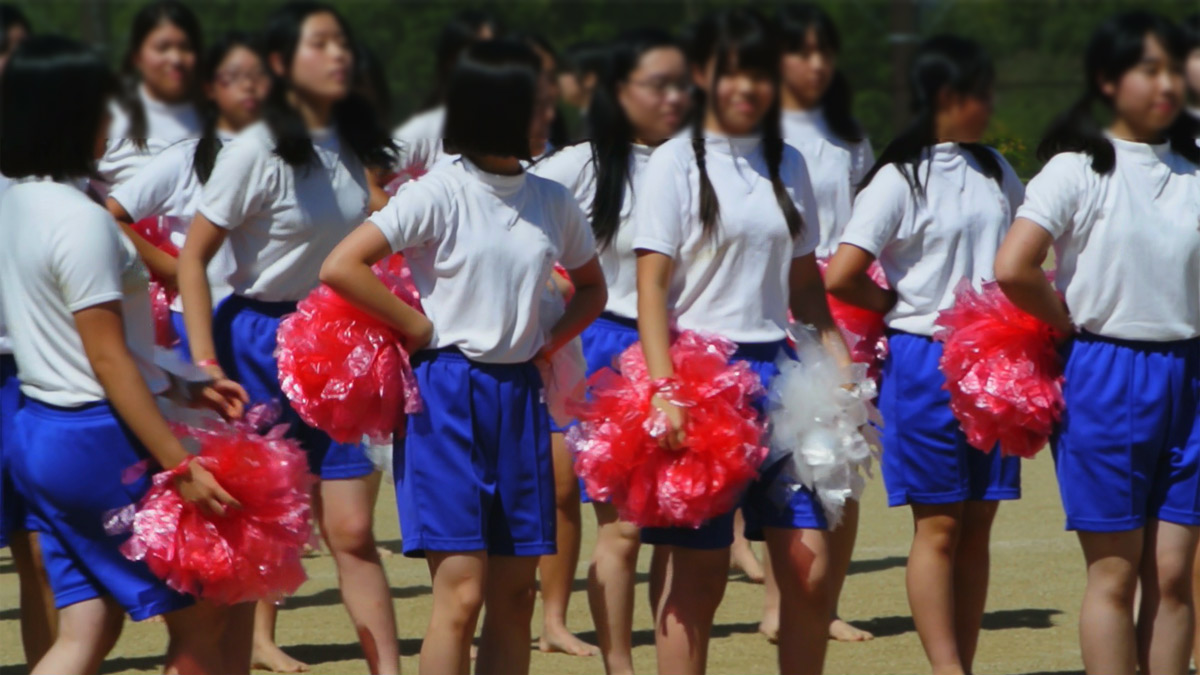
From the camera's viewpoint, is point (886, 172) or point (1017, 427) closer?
point (1017, 427)

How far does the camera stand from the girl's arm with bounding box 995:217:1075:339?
4.55m

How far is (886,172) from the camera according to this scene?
5305mm

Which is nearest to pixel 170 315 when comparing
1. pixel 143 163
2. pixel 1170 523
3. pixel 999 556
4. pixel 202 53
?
pixel 143 163

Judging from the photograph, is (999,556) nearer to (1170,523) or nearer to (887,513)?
(887,513)

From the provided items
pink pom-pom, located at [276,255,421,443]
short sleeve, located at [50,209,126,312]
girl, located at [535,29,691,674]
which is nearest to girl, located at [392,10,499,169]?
pink pom-pom, located at [276,255,421,443]

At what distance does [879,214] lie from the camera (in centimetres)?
522

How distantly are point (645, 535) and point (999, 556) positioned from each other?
3397 millimetres

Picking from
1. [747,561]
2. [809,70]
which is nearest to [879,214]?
[809,70]

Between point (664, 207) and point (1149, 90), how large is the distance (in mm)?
Result: 1205

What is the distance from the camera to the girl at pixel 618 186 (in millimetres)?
4801

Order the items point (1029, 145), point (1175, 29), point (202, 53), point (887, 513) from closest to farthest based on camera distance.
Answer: point (202, 53), point (1175, 29), point (1029, 145), point (887, 513)

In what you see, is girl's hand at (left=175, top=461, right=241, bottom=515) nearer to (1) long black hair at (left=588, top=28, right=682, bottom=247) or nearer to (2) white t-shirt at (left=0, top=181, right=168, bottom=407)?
(2) white t-shirt at (left=0, top=181, right=168, bottom=407)

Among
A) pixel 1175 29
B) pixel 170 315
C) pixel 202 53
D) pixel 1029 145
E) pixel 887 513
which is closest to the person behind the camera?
pixel 202 53

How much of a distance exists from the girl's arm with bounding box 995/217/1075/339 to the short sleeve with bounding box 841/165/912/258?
0.62 meters
